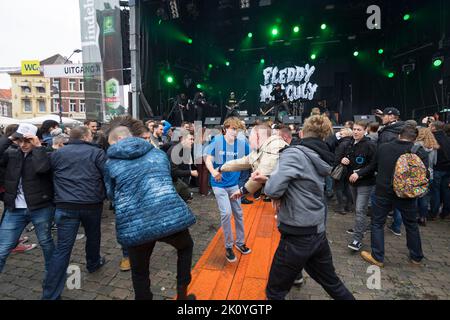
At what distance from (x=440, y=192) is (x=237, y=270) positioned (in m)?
4.84

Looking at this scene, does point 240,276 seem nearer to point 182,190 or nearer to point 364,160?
point 182,190

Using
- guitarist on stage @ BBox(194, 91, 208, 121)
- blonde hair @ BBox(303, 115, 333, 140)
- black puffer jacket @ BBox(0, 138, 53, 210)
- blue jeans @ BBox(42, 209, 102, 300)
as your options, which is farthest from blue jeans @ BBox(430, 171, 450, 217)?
guitarist on stage @ BBox(194, 91, 208, 121)

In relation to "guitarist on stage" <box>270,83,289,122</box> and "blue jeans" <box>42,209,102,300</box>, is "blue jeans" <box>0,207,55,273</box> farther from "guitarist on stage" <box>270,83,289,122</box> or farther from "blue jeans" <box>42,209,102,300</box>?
"guitarist on stage" <box>270,83,289,122</box>

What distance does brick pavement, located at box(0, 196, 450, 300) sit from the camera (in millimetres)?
2848

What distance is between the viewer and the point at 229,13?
11.6m

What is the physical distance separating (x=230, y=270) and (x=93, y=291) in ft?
5.56

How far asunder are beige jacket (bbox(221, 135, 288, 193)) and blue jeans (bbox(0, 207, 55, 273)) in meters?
2.15

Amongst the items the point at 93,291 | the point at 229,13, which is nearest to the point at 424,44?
the point at 229,13

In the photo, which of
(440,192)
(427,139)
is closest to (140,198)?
(427,139)

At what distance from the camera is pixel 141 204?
2025 millimetres

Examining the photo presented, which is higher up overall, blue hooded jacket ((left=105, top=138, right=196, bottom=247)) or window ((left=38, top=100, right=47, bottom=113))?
window ((left=38, top=100, right=47, bottom=113))

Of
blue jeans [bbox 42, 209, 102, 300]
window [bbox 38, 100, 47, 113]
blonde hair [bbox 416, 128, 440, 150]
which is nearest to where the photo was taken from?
blue jeans [bbox 42, 209, 102, 300]

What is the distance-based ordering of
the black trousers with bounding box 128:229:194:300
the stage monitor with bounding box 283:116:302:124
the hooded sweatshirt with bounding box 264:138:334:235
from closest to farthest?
the hooded sweatshirt with bounding box 264:138:334:235 < the black trousers with bounding box 128:229:194:300 < the stage monitor with bounding box 283:116:302:124

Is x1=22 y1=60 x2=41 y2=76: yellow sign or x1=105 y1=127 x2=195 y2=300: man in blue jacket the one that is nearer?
x1=105 y1=127 x2=195 y2=300: man in blue jacket
